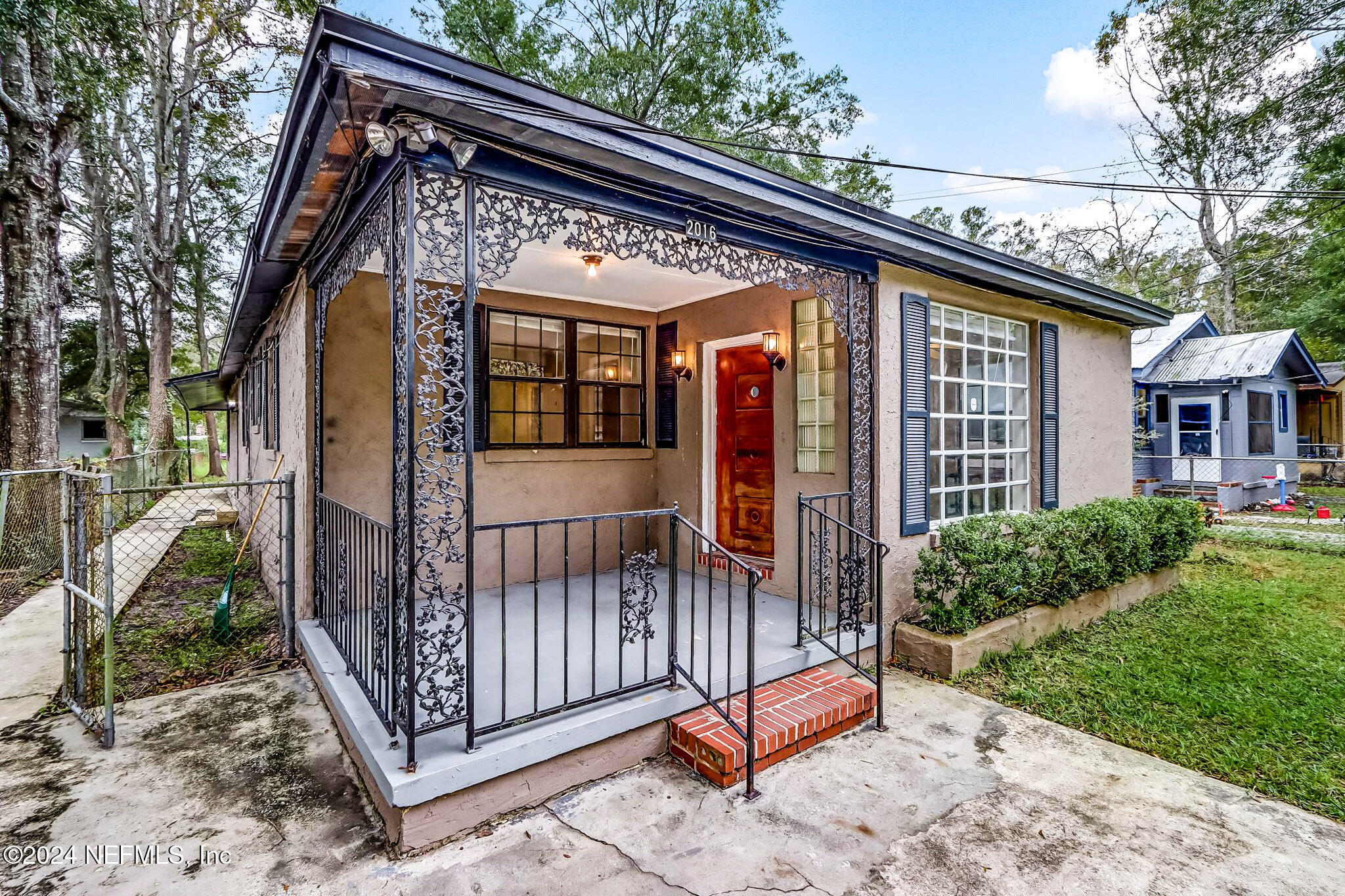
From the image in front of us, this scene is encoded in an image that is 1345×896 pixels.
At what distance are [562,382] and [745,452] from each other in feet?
5.70

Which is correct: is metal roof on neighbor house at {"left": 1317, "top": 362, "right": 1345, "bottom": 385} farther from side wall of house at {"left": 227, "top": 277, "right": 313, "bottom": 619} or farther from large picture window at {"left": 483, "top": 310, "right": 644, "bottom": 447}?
side wall of house at {"left": 227, "top": 277, "right": 313, "bottom": 619}

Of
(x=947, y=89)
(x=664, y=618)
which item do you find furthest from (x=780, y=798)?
(x=947, y=89)

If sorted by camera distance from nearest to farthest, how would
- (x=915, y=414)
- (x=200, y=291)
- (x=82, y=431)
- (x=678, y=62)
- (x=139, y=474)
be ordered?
1. (x=915, y=414)
2. (x=139, y=474)
3. (x=678, y=62)
4. (x=200, y=291)
5. (x=82, y=431)

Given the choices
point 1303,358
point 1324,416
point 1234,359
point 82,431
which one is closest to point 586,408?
point 1234,359

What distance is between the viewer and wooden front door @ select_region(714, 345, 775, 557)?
16.6ft

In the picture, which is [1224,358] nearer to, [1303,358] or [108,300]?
[1303,358]

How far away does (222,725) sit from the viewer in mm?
3299

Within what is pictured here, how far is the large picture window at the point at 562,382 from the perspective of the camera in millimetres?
4945

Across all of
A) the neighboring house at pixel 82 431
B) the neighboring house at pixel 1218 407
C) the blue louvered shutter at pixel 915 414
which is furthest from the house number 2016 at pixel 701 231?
the neighboring house at pixel 82 431

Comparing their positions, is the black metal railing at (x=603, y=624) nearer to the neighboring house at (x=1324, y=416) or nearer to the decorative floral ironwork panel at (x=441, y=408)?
the decorative floral ironwork panel at (x=441, y=408)

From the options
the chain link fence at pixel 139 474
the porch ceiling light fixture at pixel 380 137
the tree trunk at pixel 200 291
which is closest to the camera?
the porch ceiling light fixture at pixel 380 137

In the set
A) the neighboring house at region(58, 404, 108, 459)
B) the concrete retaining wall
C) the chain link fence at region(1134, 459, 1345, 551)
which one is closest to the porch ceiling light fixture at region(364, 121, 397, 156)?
the concrete retaining wall

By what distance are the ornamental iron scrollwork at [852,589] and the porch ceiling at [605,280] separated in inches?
78.6

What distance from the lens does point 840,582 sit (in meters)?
4.01
